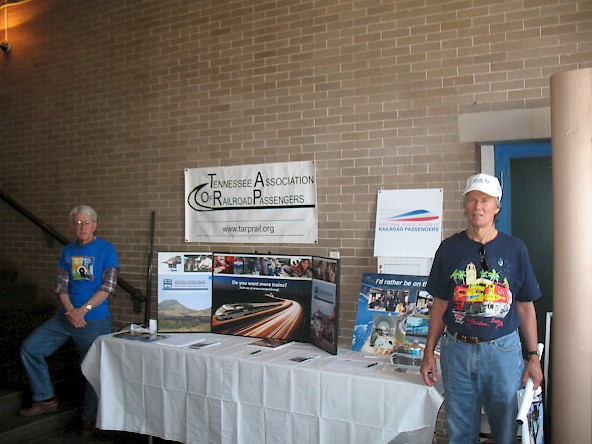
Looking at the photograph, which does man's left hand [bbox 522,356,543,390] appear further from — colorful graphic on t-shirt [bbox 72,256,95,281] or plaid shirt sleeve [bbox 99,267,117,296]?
colorful graphic on t-shirt [bbox 72,256,95,281]

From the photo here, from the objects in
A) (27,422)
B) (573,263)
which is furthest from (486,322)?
(27,422)

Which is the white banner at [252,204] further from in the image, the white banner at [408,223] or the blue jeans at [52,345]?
the blue jeans at [52,345]

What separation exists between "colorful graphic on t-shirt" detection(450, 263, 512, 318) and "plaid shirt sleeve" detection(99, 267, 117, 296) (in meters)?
2.73

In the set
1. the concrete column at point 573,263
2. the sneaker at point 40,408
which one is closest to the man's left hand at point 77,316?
the sneaker at point 40,408

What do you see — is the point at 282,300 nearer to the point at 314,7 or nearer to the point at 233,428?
the point at 233,428

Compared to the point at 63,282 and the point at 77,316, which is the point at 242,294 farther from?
the point at 63,282

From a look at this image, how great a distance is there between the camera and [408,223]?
4.24m

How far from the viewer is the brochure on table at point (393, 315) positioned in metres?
3.70

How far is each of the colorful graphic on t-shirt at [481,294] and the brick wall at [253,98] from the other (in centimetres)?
136

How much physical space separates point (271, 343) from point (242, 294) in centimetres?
51

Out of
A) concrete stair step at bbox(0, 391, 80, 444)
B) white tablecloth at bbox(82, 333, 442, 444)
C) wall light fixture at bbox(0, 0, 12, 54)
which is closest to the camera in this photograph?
white tablecloth at bbox(82, 333, 442, 444)

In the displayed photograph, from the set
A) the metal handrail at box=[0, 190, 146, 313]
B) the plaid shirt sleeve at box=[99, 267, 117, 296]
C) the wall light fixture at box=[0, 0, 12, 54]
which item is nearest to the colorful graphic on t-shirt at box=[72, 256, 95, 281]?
the plaid shirt sleeve at box=[99, 267, 117, 296]

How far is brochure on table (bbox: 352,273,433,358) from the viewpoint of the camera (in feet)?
12.1

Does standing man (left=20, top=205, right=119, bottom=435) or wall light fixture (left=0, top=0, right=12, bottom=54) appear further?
wall light fixture (left=0, top=0, right=12, bottom=54)
